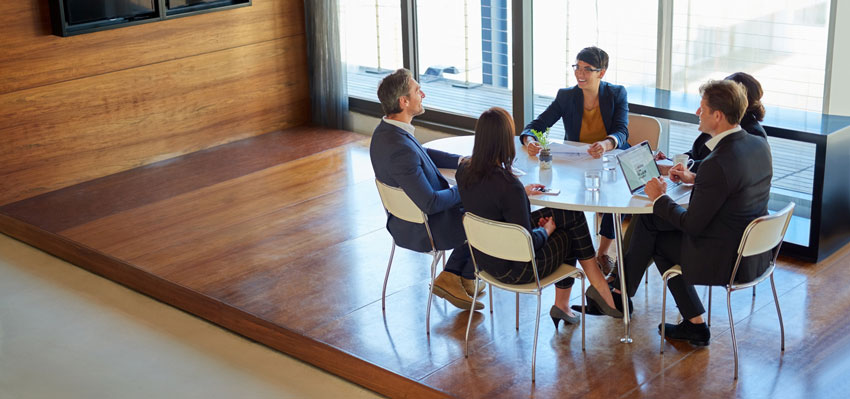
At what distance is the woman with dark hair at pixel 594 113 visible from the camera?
4.73m

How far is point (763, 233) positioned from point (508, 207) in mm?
1010

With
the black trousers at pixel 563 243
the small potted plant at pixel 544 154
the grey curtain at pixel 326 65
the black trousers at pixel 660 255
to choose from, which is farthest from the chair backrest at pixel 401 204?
the grey curtain at pixel 326 65

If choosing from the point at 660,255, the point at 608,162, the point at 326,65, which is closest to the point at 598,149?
the point at 608,162

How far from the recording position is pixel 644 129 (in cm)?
496

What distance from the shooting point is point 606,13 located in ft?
19.6

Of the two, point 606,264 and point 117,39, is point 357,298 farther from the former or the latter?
point 117,39

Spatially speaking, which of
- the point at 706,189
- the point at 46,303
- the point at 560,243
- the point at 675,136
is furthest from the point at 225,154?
the point at 706,189

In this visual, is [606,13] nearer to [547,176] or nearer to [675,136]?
[675,136]

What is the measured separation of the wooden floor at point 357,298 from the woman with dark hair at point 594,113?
39 centimetres

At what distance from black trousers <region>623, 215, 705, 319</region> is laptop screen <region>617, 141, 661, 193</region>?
16 cm

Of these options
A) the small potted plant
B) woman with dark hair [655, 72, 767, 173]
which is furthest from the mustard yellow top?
woman with dark hair [655, 72, 767, 173]

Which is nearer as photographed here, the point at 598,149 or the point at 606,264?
the point at 598,149

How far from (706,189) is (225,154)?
474cm

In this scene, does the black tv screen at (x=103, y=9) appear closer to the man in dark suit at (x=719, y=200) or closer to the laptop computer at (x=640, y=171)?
the laptop computer at (x=640, y=171)
